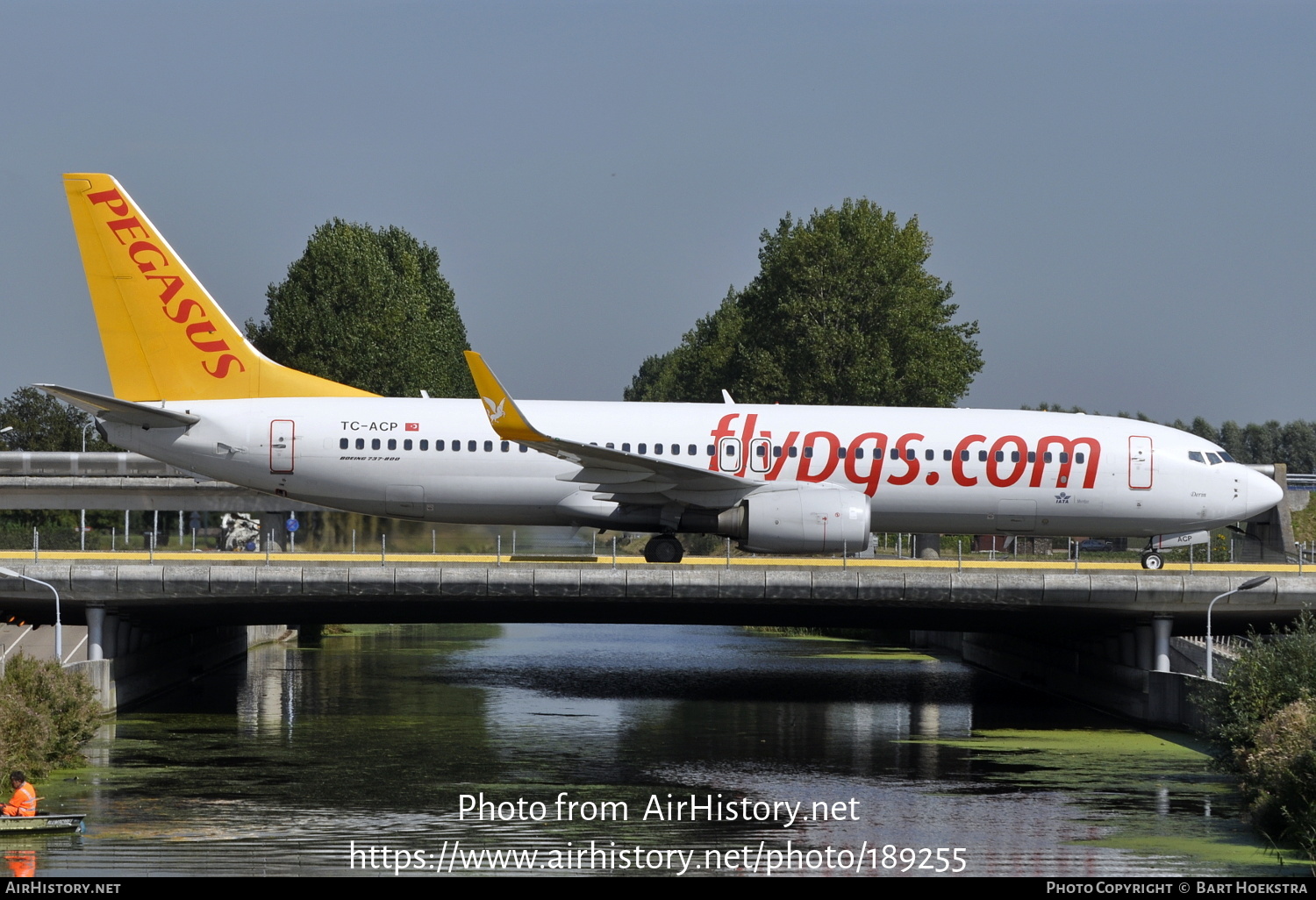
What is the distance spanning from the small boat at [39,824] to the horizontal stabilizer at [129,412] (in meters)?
15.1

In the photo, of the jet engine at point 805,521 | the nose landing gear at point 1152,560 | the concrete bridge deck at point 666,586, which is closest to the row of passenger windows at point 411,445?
the concrete bridge deck at point 666,586

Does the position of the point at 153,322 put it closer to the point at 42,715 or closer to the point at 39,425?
the point at 42,715

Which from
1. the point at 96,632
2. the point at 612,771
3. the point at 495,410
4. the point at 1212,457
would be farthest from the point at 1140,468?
the point at 96,632

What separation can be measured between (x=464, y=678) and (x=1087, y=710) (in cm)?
Result: 2480

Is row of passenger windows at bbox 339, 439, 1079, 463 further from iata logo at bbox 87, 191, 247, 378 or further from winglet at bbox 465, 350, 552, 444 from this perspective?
iata logo at bbox 87, 191, 247, 378

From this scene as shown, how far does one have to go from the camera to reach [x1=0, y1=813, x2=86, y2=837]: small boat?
30.8 metres

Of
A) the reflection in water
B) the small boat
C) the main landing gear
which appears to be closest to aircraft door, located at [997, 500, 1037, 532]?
the reflection in water

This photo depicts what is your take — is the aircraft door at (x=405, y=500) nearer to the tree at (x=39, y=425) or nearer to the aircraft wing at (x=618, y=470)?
the aircraft wing at (x=618, y=470)

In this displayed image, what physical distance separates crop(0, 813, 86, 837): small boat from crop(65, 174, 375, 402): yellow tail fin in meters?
17.9

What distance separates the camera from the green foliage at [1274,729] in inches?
1265

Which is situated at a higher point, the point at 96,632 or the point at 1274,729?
the point at 96,632

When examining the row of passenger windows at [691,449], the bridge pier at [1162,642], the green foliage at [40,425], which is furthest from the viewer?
the green foliage at [40,425]

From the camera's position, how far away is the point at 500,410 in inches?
1614

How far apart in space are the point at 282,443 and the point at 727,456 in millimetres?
13245
